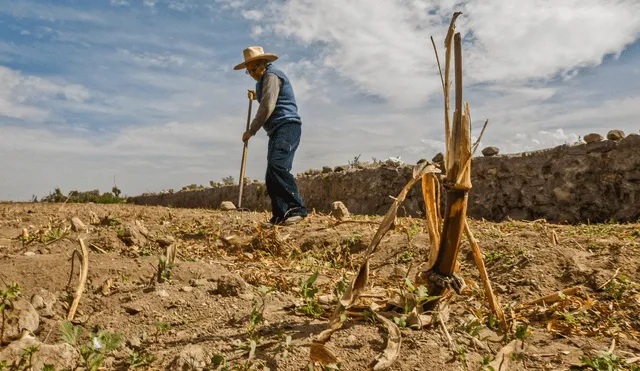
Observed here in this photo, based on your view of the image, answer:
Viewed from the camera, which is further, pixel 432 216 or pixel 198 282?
pixel 198 282

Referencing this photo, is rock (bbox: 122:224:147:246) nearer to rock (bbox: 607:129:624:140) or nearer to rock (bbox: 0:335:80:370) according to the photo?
rock (bbox: 0:335:80:370)

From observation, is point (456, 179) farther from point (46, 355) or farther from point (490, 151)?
point (490, 151)

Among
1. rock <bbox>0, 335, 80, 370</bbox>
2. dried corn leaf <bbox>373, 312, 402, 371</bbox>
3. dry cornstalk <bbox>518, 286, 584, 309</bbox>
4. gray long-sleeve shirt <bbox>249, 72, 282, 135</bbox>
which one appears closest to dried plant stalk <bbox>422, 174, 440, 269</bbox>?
dried corn leaf <bbox>373, 312, 402, 371</bbox>

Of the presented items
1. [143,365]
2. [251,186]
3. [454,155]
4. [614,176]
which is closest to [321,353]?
[143,365]

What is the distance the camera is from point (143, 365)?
176 cm

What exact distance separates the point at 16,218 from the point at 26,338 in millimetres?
4535

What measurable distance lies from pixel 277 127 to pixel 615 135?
145 inches

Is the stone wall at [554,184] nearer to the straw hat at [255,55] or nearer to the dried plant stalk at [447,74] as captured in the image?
the straw hat at [255,55]

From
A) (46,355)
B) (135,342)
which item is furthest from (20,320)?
(135,342)

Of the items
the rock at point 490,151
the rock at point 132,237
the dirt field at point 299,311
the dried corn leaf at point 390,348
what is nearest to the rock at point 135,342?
the dirt field at point 299,311

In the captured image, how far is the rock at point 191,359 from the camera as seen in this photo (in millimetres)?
1685

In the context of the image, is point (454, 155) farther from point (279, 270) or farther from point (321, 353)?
point (279, 270)

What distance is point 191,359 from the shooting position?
5.61 feet

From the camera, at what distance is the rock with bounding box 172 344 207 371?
5.53 ft
